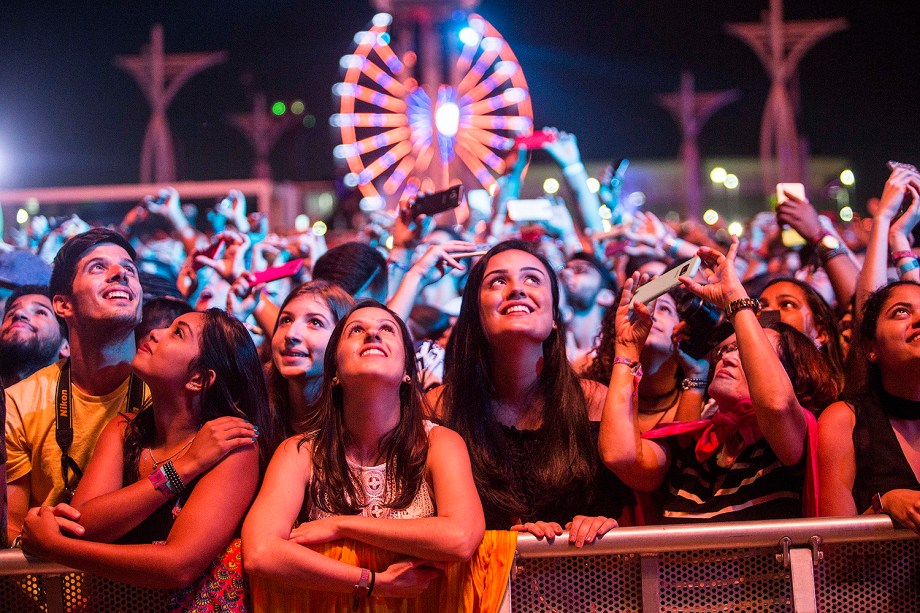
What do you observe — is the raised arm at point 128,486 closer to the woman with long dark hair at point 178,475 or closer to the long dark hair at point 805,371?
the woman with long dark hair at point 178,475

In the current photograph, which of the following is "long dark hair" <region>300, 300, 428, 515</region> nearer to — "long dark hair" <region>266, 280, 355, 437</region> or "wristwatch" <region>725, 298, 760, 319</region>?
"long dark hair" <region>266, 280, 355, 437</region>

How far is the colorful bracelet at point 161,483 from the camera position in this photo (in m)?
2.61

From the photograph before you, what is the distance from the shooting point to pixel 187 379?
114 inches

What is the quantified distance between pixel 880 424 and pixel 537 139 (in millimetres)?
3166

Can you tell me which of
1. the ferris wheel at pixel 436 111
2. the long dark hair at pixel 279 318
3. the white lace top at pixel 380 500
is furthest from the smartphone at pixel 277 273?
the ferris wheel at pixel 436 111

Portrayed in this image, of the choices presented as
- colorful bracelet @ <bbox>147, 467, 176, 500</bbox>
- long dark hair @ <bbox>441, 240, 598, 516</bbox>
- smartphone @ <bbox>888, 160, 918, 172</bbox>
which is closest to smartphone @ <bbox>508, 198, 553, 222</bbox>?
smartphone @ <bbox>888, 160, 918, 172</bbox>

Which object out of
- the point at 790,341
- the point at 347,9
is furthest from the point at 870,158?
the point at 790,341

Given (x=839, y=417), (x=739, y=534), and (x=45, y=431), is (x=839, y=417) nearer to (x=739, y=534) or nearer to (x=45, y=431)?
(x=739, y=534)

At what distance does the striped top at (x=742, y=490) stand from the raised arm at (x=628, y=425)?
11cm

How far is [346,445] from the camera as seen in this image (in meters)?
2.82

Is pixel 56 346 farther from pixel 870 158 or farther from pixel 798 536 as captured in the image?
pixel 870 158

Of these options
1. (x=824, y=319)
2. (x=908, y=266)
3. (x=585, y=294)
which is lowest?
(x=824, y=319)

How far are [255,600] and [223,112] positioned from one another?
39786mm

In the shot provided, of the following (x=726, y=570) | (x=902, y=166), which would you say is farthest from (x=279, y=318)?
(x=902, y=166)
